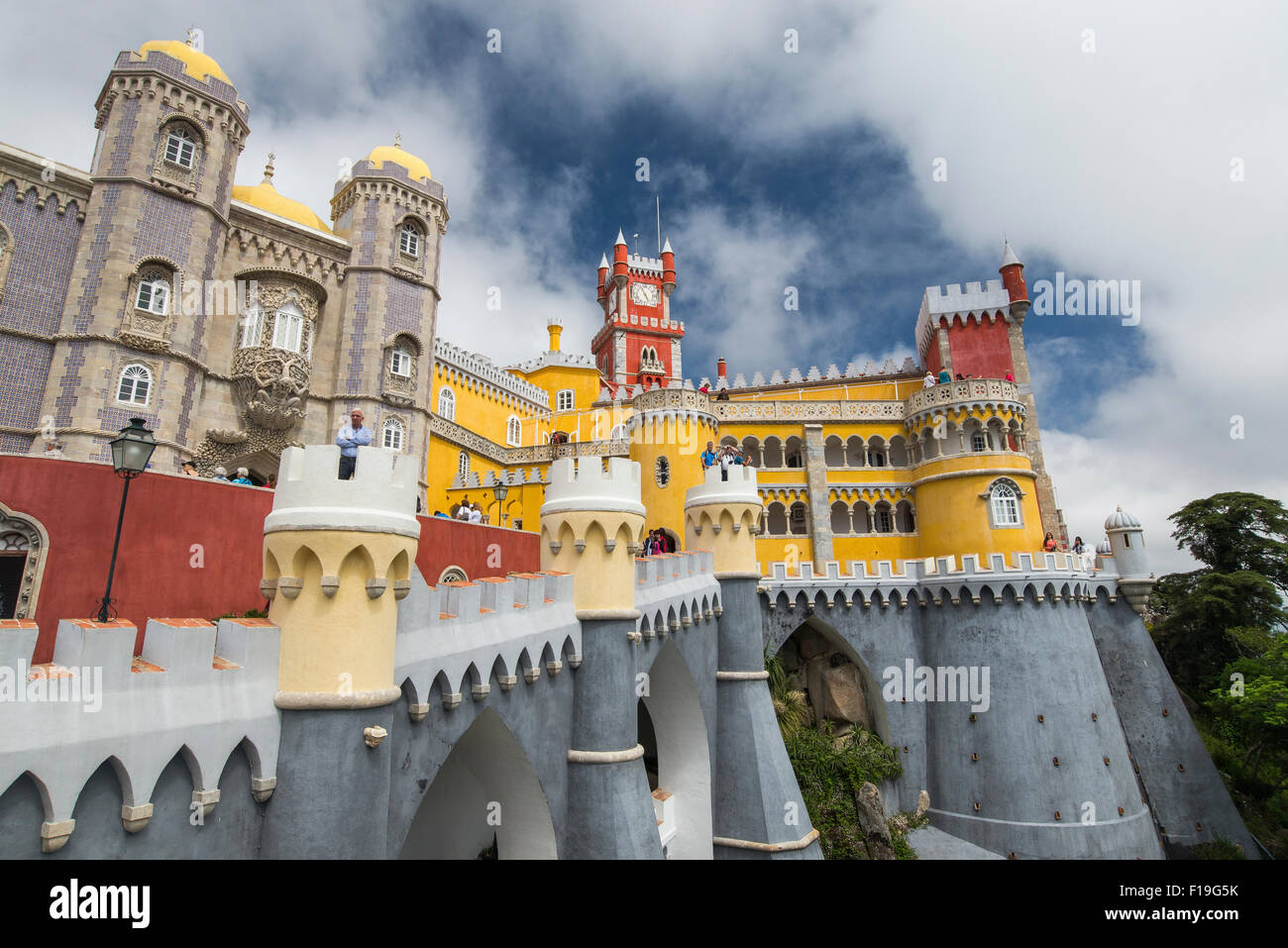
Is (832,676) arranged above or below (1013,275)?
below

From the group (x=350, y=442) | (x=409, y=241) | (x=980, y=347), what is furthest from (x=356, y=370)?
(x=980, y=347)

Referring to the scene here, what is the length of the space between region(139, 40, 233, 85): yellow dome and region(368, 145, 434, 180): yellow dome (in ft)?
18.4

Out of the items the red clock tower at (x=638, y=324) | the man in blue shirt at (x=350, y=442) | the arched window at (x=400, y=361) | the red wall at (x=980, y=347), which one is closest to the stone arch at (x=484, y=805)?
the man in blue shirt at (x=350, y=442)

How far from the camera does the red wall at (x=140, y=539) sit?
9.20 m

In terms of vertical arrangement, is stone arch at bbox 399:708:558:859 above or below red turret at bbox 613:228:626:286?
below

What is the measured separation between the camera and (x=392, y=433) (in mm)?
25453

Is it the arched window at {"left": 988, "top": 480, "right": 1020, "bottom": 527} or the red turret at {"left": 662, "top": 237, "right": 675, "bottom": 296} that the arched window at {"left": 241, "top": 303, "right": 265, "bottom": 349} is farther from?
the red turret at {"left": 662, "top": 237, "right": 675, "bottom": 296}

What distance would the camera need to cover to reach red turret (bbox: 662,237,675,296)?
63.3m

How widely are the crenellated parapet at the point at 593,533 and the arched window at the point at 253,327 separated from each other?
16.4 m

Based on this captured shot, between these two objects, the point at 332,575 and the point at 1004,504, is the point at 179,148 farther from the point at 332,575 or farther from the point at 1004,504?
the point at 1004,504

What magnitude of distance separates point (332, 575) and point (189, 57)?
2500cm

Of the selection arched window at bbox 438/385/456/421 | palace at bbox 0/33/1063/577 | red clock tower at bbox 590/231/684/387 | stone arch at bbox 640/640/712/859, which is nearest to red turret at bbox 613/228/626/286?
red clock tower at bbox 590/231/684/387
